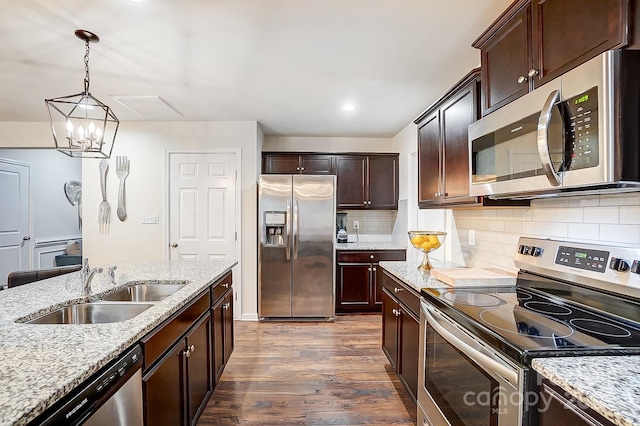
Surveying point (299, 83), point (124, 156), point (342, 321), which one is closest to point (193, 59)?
point (299, 83)

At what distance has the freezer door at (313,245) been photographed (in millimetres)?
3857

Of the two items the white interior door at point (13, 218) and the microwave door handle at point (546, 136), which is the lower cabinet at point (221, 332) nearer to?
the microwave door handle at point (546, 136)

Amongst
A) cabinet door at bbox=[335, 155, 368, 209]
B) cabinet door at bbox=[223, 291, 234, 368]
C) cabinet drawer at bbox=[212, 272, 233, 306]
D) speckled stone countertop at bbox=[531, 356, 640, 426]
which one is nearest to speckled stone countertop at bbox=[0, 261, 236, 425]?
cabinet drawer at bbox=[212, 272, 233, 306]

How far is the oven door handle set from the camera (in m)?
1.01

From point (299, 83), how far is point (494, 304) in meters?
2.22

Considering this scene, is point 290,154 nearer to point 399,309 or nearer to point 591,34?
point 399,309

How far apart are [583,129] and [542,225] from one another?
0.82 meters

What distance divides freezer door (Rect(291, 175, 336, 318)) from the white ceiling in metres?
0.92

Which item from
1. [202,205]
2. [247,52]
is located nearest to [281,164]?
[202,205]

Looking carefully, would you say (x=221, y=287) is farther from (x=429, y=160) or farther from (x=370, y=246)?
(x=370, y=246)

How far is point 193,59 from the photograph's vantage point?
233 cm

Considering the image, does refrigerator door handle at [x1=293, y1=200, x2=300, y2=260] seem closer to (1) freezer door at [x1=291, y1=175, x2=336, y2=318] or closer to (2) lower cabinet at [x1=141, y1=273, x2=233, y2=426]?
(1) freezer door at [x1=291, y1=175, x2=336, y2=318]

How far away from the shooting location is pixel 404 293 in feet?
7.04

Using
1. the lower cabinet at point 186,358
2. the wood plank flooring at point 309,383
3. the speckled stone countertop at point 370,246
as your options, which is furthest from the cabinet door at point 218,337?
the speckled stone countertop at point 370,246
